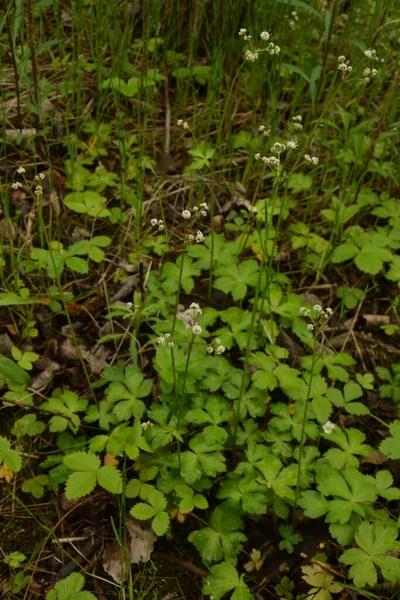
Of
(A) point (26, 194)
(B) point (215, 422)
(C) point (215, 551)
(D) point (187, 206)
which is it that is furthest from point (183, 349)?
(A) point (26, 194)

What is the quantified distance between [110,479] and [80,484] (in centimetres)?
11

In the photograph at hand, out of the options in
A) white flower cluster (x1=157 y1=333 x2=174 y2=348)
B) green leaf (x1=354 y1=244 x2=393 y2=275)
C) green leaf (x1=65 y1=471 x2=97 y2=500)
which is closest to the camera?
white flower cluster (x1=157 y1=333 x2=174 y2=348)

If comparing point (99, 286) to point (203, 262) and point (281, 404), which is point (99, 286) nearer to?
point (203, 262)

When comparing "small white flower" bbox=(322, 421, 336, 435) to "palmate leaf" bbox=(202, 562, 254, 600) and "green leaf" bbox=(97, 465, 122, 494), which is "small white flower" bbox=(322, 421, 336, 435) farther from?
"green leaf" bbox=(97, 465, 122, 494)

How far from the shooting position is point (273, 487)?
2160mm

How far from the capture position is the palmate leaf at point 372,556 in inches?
77.7

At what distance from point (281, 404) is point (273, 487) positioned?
1.28ft

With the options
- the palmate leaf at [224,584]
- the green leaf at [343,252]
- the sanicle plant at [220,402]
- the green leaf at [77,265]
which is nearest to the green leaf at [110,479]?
the sanicle plant at [220,402]

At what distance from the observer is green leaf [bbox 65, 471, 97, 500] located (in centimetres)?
205

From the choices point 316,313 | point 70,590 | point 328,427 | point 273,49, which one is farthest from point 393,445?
point 273,49

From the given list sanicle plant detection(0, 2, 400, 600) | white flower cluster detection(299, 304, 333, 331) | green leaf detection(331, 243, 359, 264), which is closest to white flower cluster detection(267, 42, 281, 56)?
sanicle plant detection(0, 2, 400, 600)

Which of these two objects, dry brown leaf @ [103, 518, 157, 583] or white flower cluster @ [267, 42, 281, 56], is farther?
white flower cluster @ [267, 42, 281, 56]

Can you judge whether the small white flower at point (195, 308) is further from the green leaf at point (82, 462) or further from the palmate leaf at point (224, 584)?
the palmate leaf at point (224, 584)

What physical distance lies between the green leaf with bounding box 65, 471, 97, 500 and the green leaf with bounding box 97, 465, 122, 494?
0.03 m
